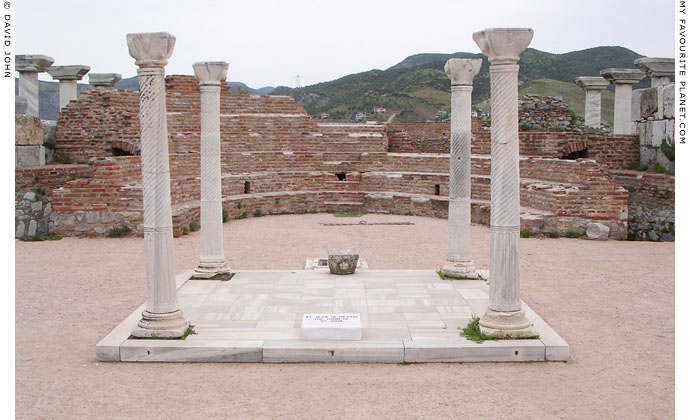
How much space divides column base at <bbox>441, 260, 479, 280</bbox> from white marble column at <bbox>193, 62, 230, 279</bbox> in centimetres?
328

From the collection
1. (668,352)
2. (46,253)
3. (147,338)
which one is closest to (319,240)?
(46,253)

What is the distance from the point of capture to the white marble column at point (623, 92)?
67.5 ft

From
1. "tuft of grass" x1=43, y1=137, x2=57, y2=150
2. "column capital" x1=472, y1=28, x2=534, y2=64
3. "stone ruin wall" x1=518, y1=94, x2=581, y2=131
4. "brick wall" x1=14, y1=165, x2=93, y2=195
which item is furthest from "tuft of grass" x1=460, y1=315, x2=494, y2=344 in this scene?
"stone ruin wall" x1=518, y1=94, x2=581, y2=131

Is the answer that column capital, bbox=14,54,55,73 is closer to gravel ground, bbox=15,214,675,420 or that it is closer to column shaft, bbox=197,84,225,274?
gravel ground, bbox=15,214,675,420

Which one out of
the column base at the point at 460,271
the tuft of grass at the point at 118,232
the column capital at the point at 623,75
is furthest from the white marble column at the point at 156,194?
the column capital at the point at 623,75

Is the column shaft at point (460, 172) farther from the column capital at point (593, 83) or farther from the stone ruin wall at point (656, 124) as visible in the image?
the column capital at point (593, 83)

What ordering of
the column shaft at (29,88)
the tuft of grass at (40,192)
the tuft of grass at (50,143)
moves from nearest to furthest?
the tuft of grass at (40,192)
the tuft of grass at (50,143)
the column shaft at (29,88)

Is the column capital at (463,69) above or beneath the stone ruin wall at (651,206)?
above

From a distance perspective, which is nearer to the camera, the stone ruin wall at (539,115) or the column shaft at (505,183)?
the column shaft at (505,183)

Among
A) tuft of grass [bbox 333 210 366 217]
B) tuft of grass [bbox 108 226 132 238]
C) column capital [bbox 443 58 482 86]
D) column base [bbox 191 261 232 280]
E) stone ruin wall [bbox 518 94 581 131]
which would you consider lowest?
column base [bbox 191 261 232 280]

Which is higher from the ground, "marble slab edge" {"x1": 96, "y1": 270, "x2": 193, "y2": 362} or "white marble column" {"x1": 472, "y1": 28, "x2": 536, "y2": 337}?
"white marble column" {"x1": 472, "y1": 28, "x2": 536, "y2": 337}

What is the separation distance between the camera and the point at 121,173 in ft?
49.1

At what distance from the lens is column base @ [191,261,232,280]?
969cm

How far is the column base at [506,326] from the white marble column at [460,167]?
2725mm
